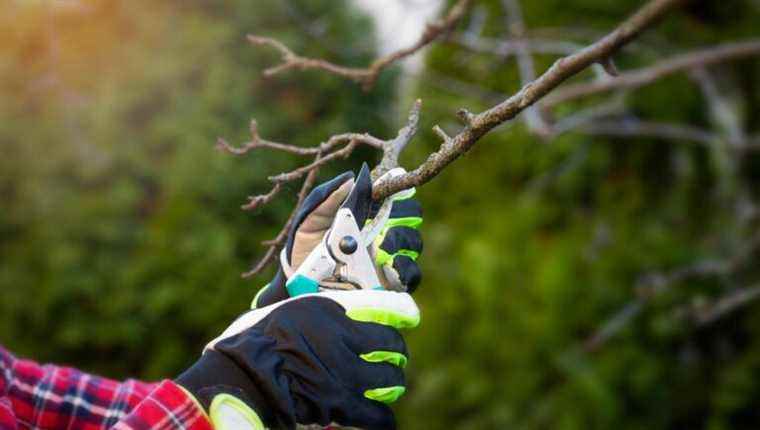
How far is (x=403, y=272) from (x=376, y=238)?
0.07 metres

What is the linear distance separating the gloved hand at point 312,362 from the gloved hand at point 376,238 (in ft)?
0.30

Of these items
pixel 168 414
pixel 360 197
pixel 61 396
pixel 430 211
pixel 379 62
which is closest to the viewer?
pixel 168 414

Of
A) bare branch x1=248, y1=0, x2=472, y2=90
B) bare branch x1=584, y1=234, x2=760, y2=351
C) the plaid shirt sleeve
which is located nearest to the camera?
the plaid shirt sleeve

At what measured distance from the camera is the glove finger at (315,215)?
1.40 metres

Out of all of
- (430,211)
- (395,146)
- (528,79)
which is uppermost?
(430,211)

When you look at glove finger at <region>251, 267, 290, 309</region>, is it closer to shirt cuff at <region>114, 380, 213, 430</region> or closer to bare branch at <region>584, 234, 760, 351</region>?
shirt cuff at <region>114, 380, 213, 430</region>

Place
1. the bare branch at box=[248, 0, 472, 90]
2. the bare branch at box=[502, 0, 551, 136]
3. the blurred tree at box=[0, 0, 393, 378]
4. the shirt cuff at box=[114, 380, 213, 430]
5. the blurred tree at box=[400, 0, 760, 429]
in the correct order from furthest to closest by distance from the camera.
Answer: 1. the blurred tree at box=[0, 0, 393, 378]
2. the blurred tree at box=[400, 0, 760, 429]
3. the bare branch at box=[502, 0, 551, 136]
4. the bare branch at box=[248, 0, 472, 90]
5. the shirt cuff at box=[114, 380, 213, 430]

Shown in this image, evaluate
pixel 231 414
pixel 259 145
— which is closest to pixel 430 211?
pixel 259 145

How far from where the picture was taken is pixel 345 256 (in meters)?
1.36

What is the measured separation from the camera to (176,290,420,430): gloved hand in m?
1.31

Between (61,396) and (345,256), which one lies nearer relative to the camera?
(345,256)

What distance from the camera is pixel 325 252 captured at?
1.36m

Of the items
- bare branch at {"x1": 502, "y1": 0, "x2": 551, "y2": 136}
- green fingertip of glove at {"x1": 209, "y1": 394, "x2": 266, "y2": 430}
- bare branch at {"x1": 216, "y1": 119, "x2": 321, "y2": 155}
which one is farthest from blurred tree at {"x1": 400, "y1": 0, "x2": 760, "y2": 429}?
green fingertip of glove at {"x1": 209, "y1": 394, "x2": 266, "y2": 430}

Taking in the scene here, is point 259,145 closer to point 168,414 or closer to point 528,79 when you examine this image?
point 168,414
